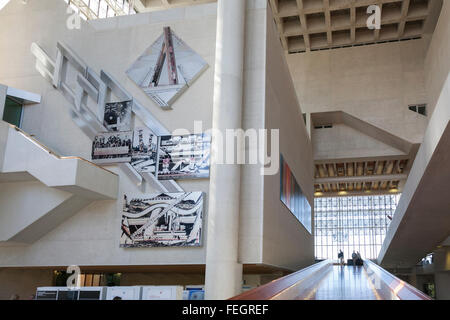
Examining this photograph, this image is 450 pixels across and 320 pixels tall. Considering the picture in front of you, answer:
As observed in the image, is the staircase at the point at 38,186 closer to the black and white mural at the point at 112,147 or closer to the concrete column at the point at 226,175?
the black and white mural at the point at 112,147

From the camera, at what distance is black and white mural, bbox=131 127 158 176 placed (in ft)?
56.1

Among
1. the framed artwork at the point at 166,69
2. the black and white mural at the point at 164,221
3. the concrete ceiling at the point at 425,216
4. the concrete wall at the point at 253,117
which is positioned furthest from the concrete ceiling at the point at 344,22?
the black and white mural at the point at 164,221

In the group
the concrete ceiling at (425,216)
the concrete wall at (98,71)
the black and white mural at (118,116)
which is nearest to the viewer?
the concrete ceiling at (425,216)

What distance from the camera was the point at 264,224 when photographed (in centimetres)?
1545

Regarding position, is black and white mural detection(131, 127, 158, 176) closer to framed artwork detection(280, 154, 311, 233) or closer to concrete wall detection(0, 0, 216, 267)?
concrete wall detection(0, 0, 216, 267)

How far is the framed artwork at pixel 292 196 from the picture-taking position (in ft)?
61.8

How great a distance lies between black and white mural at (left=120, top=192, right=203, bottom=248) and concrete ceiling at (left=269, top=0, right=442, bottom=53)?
16.9m

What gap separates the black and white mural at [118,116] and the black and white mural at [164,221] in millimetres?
3005

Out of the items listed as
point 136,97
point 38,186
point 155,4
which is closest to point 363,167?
point 155,4

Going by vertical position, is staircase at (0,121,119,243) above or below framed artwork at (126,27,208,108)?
below

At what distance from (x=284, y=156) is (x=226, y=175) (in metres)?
4.87

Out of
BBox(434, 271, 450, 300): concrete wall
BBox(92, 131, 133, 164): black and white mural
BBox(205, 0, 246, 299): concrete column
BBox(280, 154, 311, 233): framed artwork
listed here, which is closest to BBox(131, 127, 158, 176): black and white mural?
BBox(92, 131, 133, 164): black and white mural

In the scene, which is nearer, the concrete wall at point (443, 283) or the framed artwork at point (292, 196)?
the framed artwork at point (292, 196)

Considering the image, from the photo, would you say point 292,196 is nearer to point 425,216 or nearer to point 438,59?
point 425,216
